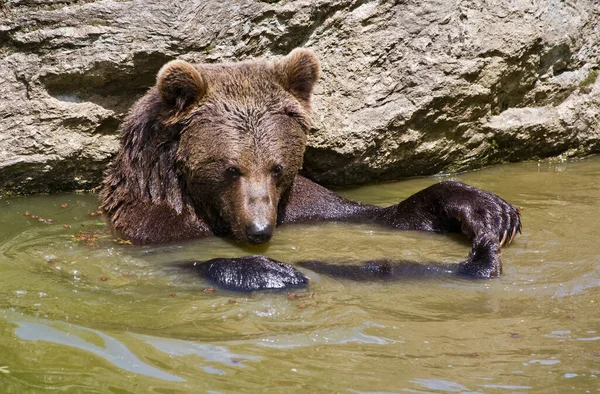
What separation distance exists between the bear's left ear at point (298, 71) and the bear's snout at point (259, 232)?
1.32 meters

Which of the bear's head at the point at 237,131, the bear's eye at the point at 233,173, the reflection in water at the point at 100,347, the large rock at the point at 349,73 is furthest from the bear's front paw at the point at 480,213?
the reflection in water at the point at 100,347

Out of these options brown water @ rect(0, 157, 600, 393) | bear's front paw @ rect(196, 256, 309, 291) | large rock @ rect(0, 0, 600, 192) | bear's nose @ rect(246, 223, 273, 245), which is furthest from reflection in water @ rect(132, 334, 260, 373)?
large rock @ rect(0, 0, 600, 192)

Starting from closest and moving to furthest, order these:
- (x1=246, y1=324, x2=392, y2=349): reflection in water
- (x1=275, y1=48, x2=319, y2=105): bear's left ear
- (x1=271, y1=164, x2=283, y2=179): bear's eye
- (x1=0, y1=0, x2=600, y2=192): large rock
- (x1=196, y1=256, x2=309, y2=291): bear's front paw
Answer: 1. (x1=246, y1=324, x2=392, y2=349): reflection in water
2. (x1=196, y1=256, x2=309, y2=291): bear's front paw
3. (x1=271, y1=164, x2=283, y2=179): bear's eye
4. (x1=275, y1=48, x2=319, y2=105): bear's left ear
5. (x1=0, y1=0, x2=600, y2=192): large rock

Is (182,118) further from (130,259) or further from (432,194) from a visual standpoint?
(432,194)

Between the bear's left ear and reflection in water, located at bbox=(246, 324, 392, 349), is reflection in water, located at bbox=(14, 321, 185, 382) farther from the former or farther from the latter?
the bear's left ear

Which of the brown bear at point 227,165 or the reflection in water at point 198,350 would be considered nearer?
the reflection in water at point 198,350

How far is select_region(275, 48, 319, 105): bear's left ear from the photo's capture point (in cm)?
679

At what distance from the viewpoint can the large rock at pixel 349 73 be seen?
24.8 ft

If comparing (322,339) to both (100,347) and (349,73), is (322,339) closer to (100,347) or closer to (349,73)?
(100,347)

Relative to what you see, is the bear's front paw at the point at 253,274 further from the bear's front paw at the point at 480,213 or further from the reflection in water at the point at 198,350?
the bear's front paw at the point at 480,213

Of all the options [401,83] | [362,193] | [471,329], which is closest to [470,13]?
[401,83]

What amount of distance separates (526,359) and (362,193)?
13.8 feet

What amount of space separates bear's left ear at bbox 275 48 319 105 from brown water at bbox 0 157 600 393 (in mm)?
1149

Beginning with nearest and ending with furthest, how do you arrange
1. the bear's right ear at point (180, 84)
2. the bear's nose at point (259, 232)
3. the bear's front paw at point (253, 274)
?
the bear's front paw at point (253, 274)
the bear's nose at point (259, 232)
the bear's right ear at point (180, 84)
